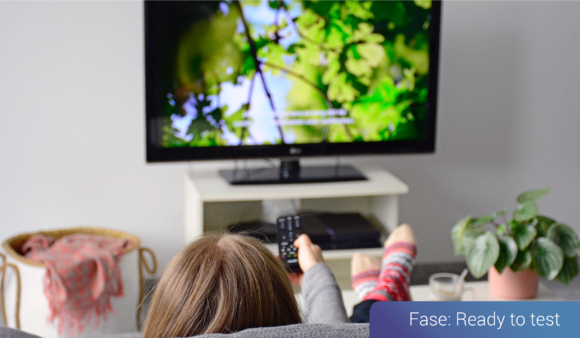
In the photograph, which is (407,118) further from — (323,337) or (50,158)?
(323,337)

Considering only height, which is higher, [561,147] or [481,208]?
[561,147]

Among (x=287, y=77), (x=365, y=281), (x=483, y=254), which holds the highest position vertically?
(x=287, y=77)

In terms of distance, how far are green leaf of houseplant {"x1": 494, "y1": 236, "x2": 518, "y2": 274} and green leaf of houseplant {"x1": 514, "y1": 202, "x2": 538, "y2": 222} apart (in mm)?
76

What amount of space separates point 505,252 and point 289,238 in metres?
0.62

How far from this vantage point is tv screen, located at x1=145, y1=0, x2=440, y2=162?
2.11 meters

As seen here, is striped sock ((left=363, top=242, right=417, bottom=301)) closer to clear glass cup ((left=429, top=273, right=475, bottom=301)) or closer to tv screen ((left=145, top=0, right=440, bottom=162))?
clear glass cup ((left=429, top=273, right=475, bottom=301))

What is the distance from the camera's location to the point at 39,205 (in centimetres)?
236

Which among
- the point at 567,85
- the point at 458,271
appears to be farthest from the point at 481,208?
the point at 567,85

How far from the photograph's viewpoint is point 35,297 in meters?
1.96

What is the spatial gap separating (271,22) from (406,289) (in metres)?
1.16

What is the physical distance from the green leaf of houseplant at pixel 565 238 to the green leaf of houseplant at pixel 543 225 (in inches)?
0.7

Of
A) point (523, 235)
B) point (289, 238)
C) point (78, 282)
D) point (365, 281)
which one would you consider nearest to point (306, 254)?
point (289, 238)

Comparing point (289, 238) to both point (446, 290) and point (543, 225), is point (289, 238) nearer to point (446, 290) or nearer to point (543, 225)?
point (446, 290)

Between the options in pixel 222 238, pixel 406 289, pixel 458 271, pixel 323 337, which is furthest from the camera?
pixel 458 271
